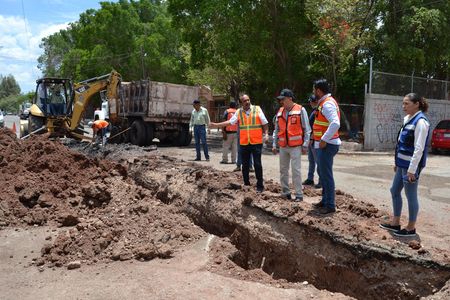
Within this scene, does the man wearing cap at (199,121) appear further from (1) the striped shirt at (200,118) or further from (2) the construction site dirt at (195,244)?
(2) the construction site dirt at (195,244)

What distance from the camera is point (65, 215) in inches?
329

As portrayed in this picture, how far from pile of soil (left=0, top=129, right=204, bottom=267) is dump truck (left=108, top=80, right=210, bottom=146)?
585cm

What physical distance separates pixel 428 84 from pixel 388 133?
3.78 m

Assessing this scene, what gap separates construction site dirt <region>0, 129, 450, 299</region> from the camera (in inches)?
192

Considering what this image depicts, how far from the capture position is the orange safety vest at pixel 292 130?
652 cm

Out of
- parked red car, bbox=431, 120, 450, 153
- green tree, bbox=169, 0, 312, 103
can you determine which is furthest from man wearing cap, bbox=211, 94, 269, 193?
parked red car, bbox=431, 120, 450, 153

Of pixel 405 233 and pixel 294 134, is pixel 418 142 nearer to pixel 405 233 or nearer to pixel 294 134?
pixel 405 233

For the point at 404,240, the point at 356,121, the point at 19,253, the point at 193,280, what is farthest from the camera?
the point at 356,121

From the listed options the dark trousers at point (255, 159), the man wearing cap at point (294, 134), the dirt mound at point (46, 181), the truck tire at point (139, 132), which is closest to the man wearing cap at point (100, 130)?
the truck tire at point (139, 132)

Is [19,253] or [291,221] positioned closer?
[291,221]

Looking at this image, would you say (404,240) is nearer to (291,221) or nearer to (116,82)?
(291,221)

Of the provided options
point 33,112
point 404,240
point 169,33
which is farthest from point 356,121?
point 169,33

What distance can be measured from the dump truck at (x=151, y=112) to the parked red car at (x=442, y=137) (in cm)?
1004

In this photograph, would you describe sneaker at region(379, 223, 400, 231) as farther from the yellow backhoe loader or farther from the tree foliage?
the tree foliage
